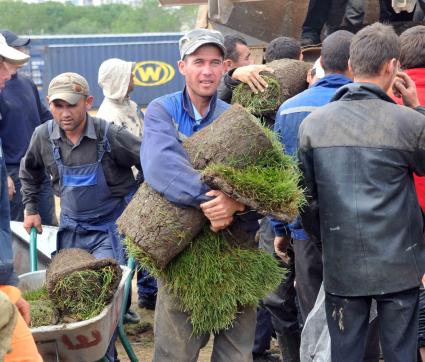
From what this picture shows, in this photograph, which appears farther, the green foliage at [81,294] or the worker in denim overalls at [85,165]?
the worker in denim overalls at [85,165]

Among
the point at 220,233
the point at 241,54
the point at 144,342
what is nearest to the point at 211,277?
the point at 220,233

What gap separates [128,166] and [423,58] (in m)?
2.12

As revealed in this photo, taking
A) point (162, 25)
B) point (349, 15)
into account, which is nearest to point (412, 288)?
point (349, 15)

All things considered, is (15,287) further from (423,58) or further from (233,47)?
(233,47)

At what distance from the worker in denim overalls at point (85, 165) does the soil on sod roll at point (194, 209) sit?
1.59 m

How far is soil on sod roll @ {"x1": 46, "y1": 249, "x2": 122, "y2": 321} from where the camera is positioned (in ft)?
15.7

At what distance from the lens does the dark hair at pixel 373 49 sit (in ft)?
14.0

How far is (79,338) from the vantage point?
479 cm

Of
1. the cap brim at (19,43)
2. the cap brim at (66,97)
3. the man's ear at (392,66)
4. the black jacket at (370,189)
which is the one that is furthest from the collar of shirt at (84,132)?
the cap brim at (19,43)

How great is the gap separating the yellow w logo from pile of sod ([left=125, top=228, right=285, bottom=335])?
3485 cm

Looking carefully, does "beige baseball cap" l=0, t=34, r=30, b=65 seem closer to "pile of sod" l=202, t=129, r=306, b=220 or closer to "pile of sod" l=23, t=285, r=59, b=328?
"pile of sod" l=202, t=129, r=306, b=220

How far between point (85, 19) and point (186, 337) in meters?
69.6

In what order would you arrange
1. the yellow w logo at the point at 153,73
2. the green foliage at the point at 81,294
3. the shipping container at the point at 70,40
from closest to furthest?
the green foliage at the point at 81,294 < the yellow w logo at the point at 153,73 < the shipping container at the point at 70,40

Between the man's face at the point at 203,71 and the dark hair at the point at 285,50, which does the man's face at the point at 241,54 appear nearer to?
the dark hair at the point at 285,50
